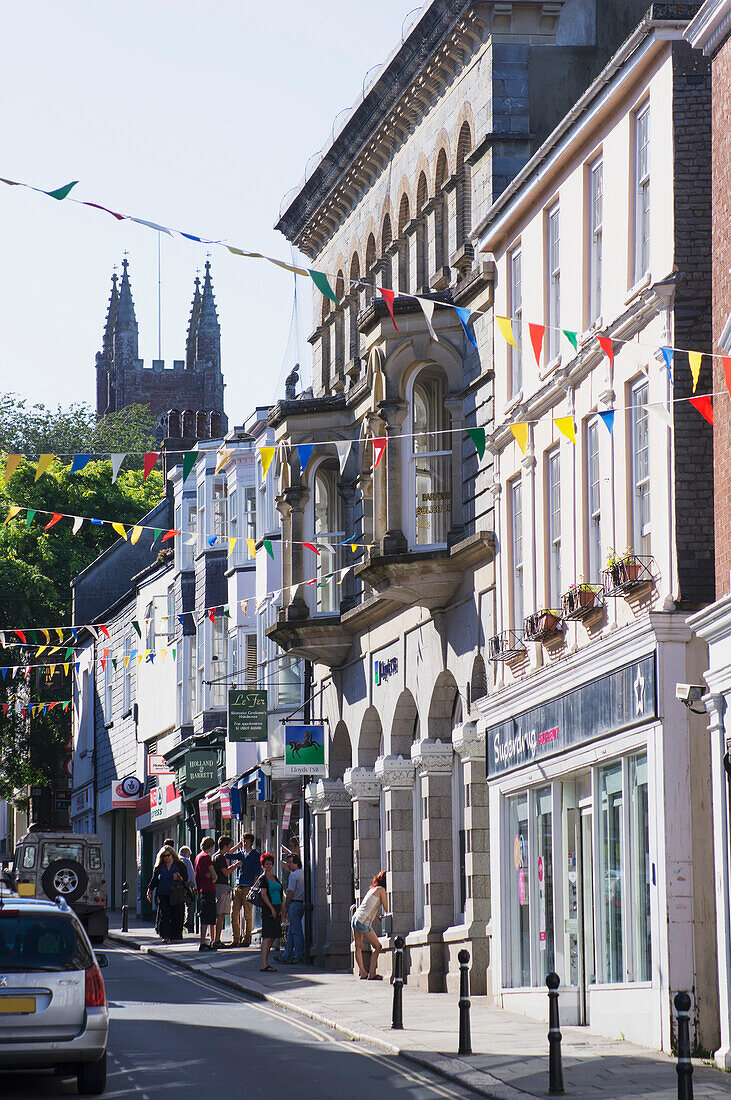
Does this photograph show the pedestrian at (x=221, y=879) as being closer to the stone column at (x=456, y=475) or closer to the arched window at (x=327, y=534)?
the arched window at (x=327, y=534)

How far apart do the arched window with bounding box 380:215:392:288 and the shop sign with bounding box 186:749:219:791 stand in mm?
16244

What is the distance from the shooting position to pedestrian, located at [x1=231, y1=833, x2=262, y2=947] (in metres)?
33.5

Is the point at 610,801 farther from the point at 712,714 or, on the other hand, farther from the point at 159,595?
the point at 159,595

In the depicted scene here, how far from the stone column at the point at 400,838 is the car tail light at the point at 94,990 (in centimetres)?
1470

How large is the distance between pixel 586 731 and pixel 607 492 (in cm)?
261

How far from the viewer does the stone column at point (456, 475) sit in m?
26.9

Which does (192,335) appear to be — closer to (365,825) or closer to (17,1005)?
(365,825)

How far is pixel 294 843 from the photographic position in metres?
33.9

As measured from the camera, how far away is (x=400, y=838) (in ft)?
97.7

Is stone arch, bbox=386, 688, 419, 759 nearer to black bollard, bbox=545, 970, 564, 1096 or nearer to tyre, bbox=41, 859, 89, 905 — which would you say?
tyre, bbox=41, 859, 89, 905

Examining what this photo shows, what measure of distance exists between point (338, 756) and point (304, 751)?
903 mm

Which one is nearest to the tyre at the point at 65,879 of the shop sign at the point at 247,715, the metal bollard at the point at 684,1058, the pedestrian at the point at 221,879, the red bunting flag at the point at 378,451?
the pedestrian at the point at 221,879

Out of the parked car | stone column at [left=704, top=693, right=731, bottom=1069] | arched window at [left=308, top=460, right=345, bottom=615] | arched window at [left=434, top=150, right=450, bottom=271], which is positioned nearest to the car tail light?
stone column at [left=704, top=693, right=731, bottom=1069]

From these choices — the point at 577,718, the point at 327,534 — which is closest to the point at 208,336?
the point at 327,534
